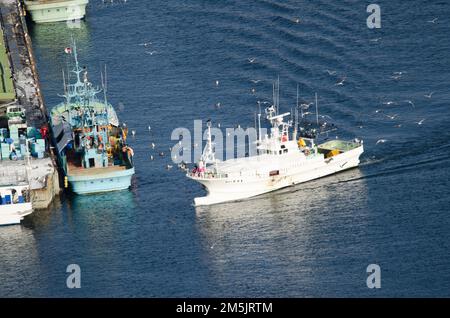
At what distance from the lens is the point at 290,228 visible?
18288 cm

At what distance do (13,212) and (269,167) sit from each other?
31281 millimetres

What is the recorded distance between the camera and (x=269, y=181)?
19362cm

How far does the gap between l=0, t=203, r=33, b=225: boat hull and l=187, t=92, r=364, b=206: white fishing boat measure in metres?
19.9

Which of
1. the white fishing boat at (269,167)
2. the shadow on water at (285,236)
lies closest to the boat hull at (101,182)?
the white fishing boat at (269,167)

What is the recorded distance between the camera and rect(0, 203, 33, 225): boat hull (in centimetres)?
18685

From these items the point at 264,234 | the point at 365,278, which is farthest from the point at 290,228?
the point at 365,278

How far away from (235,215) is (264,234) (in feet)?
22.9

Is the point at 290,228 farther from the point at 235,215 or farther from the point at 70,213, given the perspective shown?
the point at 70,213

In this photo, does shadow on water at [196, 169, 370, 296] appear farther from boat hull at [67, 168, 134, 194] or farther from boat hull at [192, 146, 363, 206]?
boat hull at [67, 168, 134, 194]

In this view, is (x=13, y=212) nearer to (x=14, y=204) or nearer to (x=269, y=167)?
(x=14, y=204)

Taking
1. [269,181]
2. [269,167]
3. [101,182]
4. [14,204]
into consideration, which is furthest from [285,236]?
[14,204]

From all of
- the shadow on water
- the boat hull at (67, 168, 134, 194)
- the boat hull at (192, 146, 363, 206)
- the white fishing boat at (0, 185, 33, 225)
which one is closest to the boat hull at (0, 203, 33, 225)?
the white fishing boat at (0, 185, 33, 225)

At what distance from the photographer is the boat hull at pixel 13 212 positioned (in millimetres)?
186850

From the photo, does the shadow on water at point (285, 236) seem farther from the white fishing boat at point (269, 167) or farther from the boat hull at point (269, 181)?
the white fishing boat at point (269, 167)
